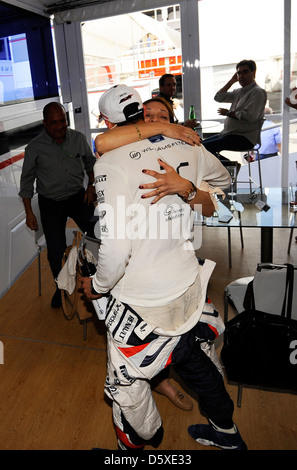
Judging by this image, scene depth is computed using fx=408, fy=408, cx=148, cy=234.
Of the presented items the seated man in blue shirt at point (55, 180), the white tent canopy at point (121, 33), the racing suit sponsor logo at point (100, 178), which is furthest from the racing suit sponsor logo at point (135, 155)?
the white tent canopy at point (121, 33)

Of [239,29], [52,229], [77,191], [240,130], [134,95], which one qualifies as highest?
[239,29]

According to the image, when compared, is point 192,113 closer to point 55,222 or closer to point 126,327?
point 55,222

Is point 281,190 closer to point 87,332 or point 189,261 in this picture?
point 87,332

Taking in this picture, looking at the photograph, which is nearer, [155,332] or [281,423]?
[155,332]

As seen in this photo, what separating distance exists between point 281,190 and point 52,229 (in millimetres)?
1886

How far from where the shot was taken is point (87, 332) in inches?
114

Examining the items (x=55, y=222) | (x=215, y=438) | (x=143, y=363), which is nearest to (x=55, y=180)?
(x=55, y=222)

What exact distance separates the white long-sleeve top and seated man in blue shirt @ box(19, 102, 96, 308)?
5.65 feet

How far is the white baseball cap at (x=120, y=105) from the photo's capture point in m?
1.38

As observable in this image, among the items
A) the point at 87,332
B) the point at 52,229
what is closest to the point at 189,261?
the point at 87,332

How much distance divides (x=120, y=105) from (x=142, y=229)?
43 centimetres

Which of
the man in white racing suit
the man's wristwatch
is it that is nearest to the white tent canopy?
the man in white racing suit

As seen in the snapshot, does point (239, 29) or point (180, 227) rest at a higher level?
point (239, 29)
